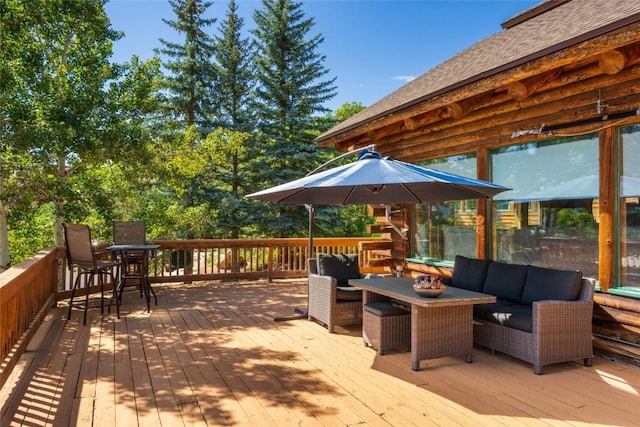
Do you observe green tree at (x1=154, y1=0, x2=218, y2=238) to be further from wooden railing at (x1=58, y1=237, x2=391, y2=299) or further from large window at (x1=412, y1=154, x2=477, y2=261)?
large window at (x1=412, y1=154, x2=477, y2=261)

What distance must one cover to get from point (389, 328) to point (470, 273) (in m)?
1.30

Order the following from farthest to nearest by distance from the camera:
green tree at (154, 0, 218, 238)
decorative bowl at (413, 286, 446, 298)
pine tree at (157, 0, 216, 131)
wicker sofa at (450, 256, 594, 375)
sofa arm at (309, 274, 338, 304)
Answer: pine tree at (157, 0, 216, 131) < green tree at (154, 0, 218, 238) < sofa arm at (309, 274, 338, 304) < decorative bowl at (413, 286, 446, 298) < wicker sofa at (450, 256, 594, 375)

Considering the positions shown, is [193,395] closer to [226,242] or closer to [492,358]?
[492,358]

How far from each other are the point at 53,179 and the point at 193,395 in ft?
18.4

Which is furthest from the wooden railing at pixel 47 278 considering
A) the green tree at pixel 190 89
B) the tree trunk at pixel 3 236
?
the green tree at pixel 190 89

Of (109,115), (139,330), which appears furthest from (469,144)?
(109,115)

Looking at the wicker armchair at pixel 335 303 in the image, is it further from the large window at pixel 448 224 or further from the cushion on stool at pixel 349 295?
the large window at pixel 448 224

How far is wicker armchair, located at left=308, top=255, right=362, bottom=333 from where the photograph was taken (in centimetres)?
471

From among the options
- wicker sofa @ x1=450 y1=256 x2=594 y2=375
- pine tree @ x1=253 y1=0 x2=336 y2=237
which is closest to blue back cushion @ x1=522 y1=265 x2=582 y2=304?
wicker sofa @ x1=450 y1=256 x2=594 y2=375

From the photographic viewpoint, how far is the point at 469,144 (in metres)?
5.28

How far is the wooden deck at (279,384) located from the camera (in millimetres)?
2662

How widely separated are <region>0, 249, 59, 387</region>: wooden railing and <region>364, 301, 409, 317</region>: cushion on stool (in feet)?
9.57

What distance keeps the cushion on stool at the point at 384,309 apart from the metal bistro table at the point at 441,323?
0.71ft

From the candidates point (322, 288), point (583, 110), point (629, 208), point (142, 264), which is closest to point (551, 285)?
point (629, 208)
